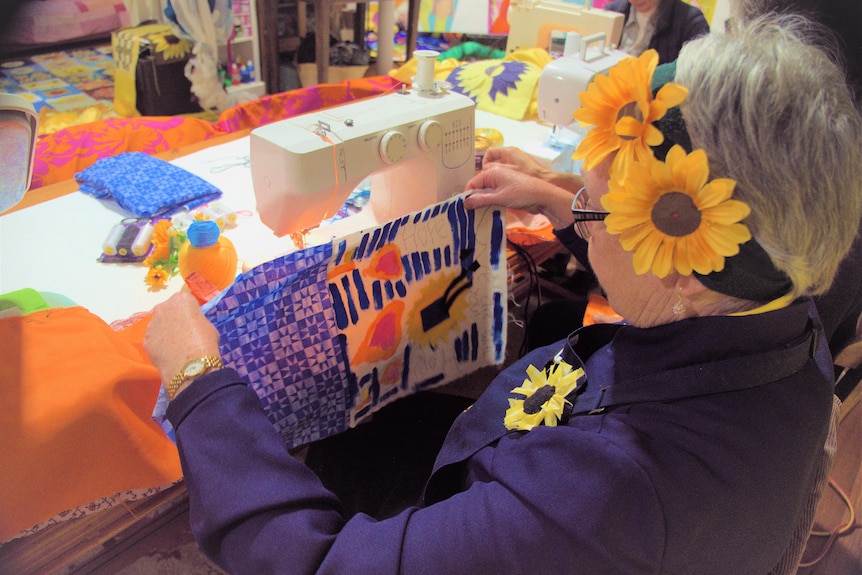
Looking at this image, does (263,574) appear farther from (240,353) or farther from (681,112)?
(681,112)

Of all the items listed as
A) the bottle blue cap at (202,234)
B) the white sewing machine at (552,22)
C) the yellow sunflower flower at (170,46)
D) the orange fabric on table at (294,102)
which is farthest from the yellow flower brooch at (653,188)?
the yellow sunflower flower at (170,46)

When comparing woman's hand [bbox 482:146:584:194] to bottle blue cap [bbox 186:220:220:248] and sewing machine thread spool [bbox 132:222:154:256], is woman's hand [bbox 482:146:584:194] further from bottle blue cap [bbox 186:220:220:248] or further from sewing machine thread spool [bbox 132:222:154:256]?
sewing machine thread spool [bbox 132:222:154:256]

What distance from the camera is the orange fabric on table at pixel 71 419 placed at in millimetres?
833

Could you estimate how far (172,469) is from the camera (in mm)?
956

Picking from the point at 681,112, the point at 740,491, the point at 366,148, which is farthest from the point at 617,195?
the point at 366,148

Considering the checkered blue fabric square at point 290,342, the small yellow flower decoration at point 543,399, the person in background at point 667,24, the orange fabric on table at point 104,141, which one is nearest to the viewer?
the small yellow flower decoration at point 543,399

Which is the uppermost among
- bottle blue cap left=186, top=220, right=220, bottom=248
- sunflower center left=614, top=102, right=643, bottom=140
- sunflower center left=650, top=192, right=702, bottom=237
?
sunflower center left=614, top=102, right=643, bottom=140

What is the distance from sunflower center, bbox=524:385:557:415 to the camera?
89cm

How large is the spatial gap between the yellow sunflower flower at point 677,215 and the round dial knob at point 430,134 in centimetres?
50

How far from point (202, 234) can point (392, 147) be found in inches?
15.9

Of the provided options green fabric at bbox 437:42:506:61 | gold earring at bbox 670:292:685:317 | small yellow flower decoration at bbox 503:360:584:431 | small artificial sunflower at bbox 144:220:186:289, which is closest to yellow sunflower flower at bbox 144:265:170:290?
small artificial sunflower at bbox 144:220:186:289

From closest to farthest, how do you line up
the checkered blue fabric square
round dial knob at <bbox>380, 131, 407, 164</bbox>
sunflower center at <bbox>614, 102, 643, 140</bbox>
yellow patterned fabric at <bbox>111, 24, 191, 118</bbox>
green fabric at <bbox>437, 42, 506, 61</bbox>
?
1. sunflower center at <bbox>614, 102, 643, 140</bbox>
2. the checkered blue fabric square
3. round dial knob at <bbox>380, 131, 407, 164</bbox>
4. yellow patterned fabric at <bbox>111, 24, 191, 118</bbox>
5. green fabric at <bbox>437, 42, 506, 61</bbox>

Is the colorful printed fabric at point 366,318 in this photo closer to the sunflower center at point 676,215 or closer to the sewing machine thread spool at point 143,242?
the sewing machine thread spool at point 143,242

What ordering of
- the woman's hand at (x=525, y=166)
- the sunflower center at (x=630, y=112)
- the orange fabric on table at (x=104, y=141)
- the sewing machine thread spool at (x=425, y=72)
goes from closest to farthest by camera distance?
1. the sunflower center at (x=630, y=112)
2. the sewing machine thread spool at (x=425, y=72)
3. the woman's hand at (x=525, y=166)
4. the orange fabric on table at (x=104, y=141)
